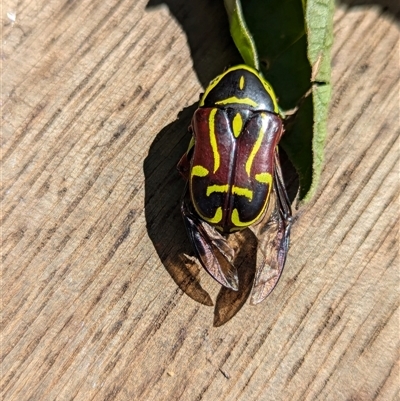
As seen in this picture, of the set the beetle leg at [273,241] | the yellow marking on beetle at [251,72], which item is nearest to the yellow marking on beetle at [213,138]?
the yellow marking on beetle at [251,72]

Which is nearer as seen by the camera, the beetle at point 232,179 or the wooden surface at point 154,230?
the wooden surface at point 154,230

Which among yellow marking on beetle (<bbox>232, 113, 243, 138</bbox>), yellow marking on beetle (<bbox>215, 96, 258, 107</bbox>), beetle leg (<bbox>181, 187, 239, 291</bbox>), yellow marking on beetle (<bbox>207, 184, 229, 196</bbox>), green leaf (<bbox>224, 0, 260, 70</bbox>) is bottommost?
beetle leg (<bbox>181, 187, 239, 291</bbox>)

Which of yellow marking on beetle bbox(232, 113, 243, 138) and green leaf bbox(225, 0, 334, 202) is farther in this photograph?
yellow marking on beetle bbox(232, 113, 243, 138)

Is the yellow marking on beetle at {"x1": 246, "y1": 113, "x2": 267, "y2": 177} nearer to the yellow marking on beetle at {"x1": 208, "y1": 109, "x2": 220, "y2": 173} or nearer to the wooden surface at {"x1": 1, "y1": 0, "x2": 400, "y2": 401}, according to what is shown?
the yellow marking on beetle at {"x1": 208, "y1": 109, "x2": 220, "y2": 173}

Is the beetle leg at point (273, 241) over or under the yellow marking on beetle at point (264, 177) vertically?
under

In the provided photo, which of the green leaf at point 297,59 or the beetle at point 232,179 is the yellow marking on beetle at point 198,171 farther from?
the green leaf at point 297,59

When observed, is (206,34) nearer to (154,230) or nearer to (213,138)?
(213,138)

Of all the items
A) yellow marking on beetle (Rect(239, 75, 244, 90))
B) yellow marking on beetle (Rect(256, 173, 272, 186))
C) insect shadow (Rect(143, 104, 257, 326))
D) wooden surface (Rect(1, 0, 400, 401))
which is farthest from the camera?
yellow marking on beetle (Rect(239, 75, 244, 90))

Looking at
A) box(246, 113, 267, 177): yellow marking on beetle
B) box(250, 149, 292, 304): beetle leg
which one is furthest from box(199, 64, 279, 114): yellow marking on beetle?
box(250, 149, 292, 304): beetle leg
